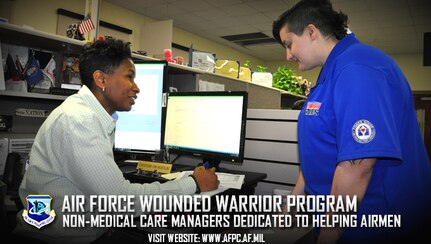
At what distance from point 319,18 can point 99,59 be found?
2.61ft

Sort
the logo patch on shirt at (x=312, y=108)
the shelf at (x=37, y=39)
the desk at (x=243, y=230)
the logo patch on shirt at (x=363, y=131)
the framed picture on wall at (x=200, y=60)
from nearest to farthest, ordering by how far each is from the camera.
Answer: the logo patch on shirt at (x=363, y=131) → the logo patch on shirt at (x=312, y=108) → the desk at (x=243, y=230) → the shelf at (x=37, y=39) → the framed picture on wall at (x=200, y=60)

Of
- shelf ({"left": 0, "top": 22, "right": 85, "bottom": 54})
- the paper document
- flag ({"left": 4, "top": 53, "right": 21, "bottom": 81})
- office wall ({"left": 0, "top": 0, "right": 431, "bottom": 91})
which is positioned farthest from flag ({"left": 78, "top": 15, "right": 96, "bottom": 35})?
office wall ({"left": 0, "top": 0, "right": 431, "bottom": 91})

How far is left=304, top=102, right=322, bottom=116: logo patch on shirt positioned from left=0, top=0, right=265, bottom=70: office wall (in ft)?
10.4

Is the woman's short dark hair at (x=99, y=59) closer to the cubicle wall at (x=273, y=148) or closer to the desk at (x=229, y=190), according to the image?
the desk at (x=229, y=190)

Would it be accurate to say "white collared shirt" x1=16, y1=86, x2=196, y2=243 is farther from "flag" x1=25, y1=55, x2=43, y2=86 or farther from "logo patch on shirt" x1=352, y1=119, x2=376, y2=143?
"logo patch on shirt" x1=352, y1=119, x2=376, y2=143

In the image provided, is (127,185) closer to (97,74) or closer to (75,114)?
(75,114)

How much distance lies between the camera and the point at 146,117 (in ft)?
5.32

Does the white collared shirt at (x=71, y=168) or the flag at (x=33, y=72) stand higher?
the flag at (x=33, y=72)

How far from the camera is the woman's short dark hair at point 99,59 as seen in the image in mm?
1140

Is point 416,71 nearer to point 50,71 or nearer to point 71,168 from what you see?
point 50,71

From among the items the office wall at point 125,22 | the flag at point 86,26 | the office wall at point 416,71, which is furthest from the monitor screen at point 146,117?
the office wall at point 416,71

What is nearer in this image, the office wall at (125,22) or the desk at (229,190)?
the desk at (229,190)

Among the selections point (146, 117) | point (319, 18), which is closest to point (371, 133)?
point (319, 18)

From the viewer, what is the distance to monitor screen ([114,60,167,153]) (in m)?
1.61
